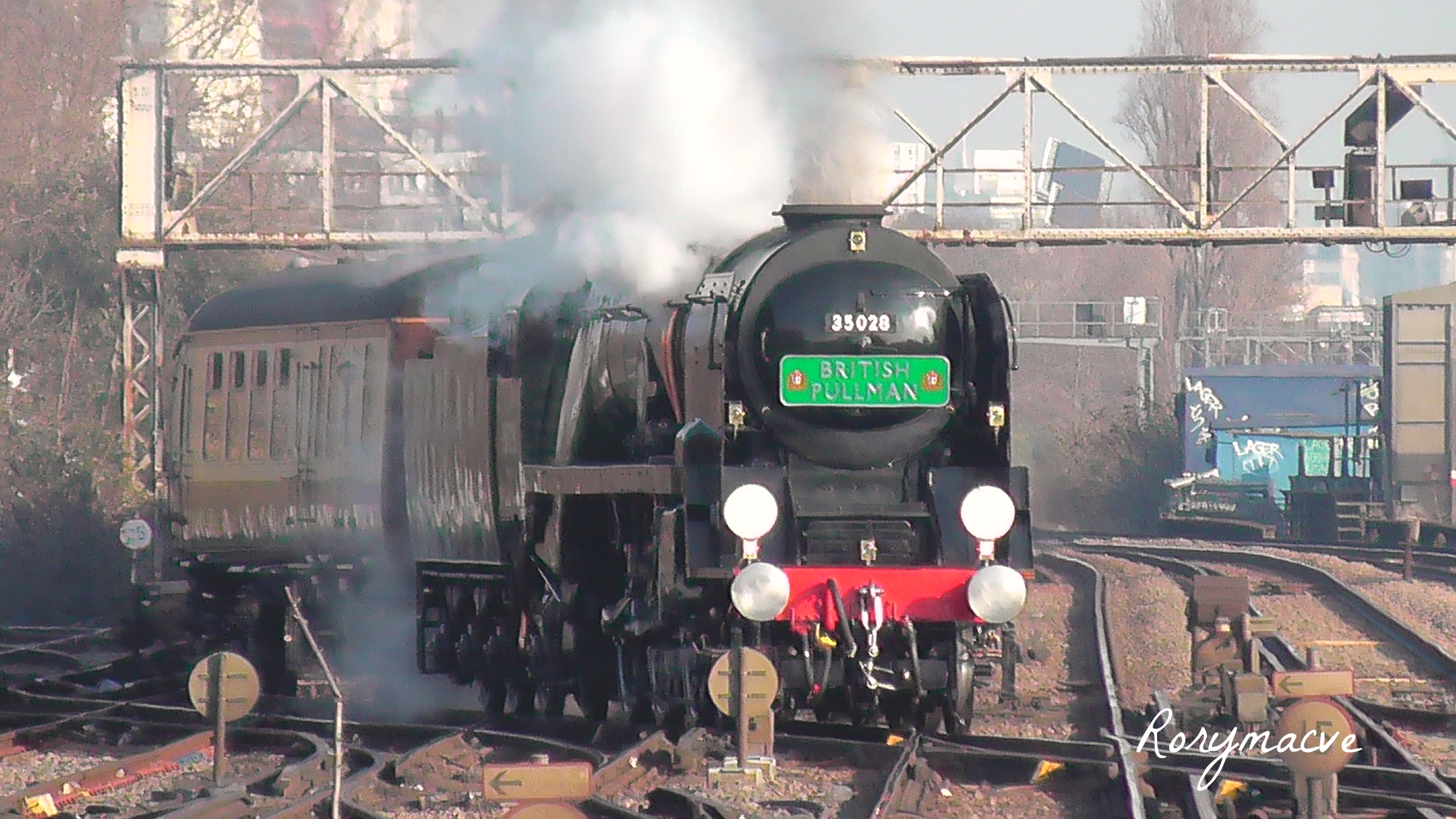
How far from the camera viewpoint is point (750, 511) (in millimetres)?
9727

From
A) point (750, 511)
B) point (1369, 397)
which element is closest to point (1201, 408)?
point (1369, 397)

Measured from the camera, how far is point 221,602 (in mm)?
16406

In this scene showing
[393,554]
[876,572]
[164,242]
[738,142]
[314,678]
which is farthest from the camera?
[164,242]

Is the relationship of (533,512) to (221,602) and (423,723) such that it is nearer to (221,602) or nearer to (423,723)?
(423,723)

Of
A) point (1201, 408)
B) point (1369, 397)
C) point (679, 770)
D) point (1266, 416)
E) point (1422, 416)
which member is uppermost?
point (1369, 397)

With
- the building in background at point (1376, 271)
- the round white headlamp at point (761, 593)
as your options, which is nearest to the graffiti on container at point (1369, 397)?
the round white headlamp at point (761, 593)

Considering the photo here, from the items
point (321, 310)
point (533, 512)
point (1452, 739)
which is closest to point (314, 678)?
point (321, 310)

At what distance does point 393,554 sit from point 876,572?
5569 millimetres

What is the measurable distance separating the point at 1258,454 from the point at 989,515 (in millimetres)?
31745

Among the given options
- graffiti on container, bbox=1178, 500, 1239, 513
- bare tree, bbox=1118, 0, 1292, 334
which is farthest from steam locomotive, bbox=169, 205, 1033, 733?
bare tree, bbox=1118, 0, 1292, 334

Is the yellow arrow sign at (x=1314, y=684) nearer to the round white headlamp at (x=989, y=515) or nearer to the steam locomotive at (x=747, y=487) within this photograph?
the steam locomotive at (x=747, y=487)

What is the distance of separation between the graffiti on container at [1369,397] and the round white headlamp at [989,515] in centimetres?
3122

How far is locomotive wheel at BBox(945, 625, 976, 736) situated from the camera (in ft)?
33.2

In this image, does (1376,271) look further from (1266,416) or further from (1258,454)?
(1258,454)
